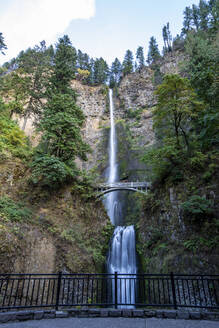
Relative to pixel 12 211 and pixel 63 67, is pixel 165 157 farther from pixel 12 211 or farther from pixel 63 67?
pixel 63 67

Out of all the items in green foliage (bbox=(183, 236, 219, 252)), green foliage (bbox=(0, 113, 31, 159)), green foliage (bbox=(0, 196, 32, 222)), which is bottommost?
green foliage (bbox=(183, 236, 219, 252))

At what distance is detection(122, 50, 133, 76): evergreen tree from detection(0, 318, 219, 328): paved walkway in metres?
58.7

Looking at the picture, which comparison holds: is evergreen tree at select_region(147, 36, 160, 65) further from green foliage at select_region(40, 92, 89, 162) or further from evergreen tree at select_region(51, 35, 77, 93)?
green foliage at select_region(40, 92, 89, 162)

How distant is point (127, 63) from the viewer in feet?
191

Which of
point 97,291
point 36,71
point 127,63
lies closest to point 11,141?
point 36,71

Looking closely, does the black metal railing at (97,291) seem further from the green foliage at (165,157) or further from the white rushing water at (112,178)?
the white rushing water at (112,178)

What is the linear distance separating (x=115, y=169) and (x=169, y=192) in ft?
61.9

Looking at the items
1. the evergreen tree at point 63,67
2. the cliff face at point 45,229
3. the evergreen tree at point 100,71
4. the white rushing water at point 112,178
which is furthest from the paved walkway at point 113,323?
the evergreen tree at point 100,71

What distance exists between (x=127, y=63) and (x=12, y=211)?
58336 millimetres

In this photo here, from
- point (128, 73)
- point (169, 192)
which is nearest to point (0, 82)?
point (169, 192)

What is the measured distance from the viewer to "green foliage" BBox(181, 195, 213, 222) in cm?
1058

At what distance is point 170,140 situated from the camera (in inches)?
546

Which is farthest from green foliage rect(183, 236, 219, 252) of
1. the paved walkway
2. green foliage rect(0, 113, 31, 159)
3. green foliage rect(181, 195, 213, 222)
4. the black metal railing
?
green foliage rect(0, 113, 31, 159)

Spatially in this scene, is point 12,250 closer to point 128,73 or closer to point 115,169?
point 115,169
